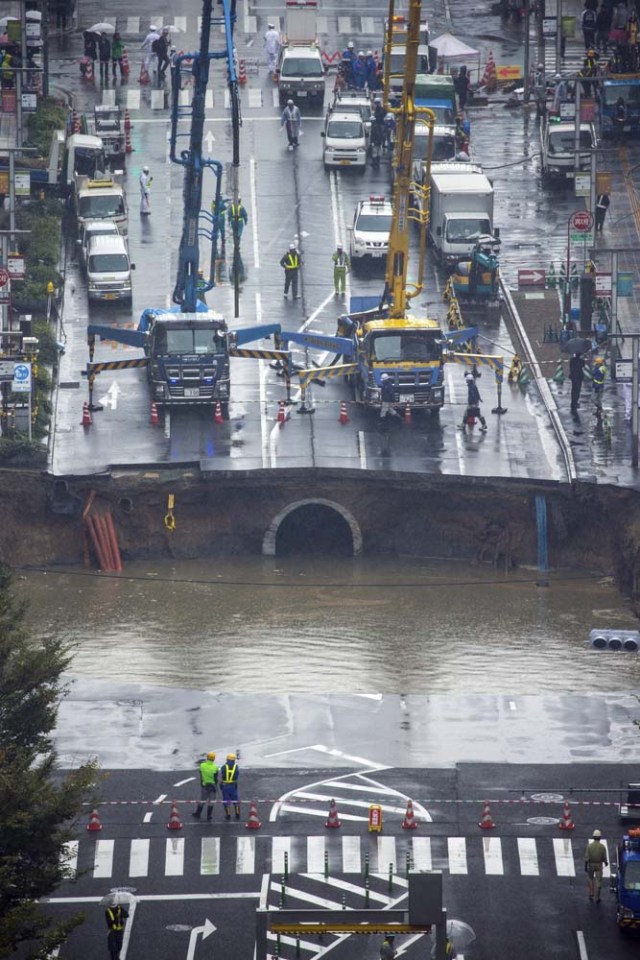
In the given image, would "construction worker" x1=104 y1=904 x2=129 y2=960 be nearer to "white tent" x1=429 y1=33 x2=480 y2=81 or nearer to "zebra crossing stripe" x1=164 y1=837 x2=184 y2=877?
"zebra crossing stripe" x1=164 y1=837 x2=184 y2=877

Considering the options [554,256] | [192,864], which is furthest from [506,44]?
[192,864]

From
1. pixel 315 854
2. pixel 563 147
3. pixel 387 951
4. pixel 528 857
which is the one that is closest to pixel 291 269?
pixel 563 147

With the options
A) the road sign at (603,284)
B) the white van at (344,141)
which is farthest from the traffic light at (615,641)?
the white van at (344,141)

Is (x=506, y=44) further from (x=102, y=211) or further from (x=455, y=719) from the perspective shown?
(x=455, y=719)

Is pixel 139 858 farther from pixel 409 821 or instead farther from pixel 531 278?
pixel 531 278

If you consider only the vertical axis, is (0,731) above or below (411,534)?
above

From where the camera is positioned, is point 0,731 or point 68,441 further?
point 68,441

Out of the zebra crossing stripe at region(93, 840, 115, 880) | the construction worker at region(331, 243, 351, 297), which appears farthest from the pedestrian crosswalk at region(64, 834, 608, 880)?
the construction worker at region(331, 243, 351, 297)
